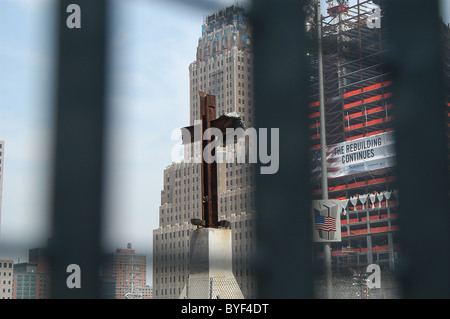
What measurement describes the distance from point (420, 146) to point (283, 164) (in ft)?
6.24

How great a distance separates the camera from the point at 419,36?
8953 mm

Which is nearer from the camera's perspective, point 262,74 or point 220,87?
point 262,74

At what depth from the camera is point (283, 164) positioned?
27.2 feet

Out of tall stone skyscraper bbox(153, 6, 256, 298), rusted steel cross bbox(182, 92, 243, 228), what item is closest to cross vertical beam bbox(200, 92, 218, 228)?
rusted steel cross bbox(182, 92, 243, 228)

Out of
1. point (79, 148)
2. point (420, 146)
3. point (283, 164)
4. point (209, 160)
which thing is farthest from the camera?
point (420, 146)

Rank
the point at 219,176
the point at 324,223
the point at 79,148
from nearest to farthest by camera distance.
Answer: the point at 79,148, the point at 324,223, the point at 219,176

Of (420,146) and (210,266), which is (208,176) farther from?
(420,146)

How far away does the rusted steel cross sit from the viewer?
649 cm

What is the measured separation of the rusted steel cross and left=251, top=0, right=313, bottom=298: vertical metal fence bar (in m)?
1.48

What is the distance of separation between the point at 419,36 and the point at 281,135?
246 cm

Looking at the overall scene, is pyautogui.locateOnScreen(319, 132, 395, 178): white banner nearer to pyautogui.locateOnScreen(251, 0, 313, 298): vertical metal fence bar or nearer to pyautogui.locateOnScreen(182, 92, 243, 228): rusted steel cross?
pyautogui.locateOnScreen(251, 0, 313, 298): vertical metal fence bar

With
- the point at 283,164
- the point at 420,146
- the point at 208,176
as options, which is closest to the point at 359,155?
the point at 420,146
